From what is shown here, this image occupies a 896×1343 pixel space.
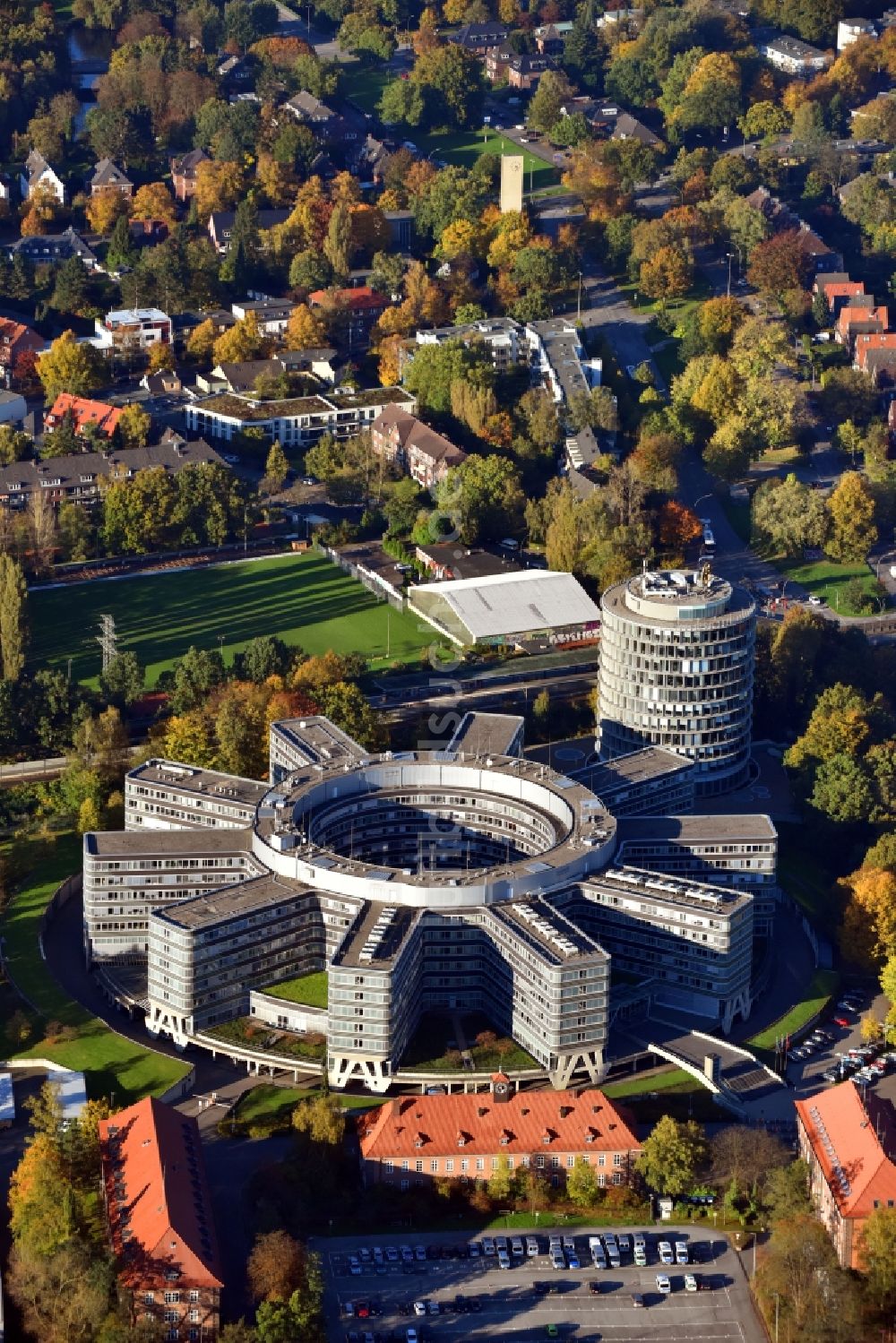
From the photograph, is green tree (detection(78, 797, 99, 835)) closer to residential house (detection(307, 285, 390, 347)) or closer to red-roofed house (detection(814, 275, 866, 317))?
residential house (detection(307, 285, 390, 347))

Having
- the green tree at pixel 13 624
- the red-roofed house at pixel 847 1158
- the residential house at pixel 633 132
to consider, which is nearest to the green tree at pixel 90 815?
the green tree at pixel 13 624

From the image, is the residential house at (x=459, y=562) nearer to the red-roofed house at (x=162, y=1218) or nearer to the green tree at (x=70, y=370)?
the green tree at (x=70, y=370)

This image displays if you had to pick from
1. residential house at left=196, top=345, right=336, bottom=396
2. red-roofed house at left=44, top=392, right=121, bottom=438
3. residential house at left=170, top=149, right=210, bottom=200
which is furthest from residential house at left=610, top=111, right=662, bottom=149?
red-roofed house at left=44, top=392, right=121, bottom=438

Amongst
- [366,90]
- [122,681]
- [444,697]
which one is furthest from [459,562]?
[366,90]

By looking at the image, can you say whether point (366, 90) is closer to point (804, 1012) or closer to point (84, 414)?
point (84, 414)

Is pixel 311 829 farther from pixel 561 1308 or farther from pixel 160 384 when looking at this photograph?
pixel 160 384

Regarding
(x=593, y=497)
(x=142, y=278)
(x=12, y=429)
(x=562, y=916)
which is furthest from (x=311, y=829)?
(x=142, y=278)
